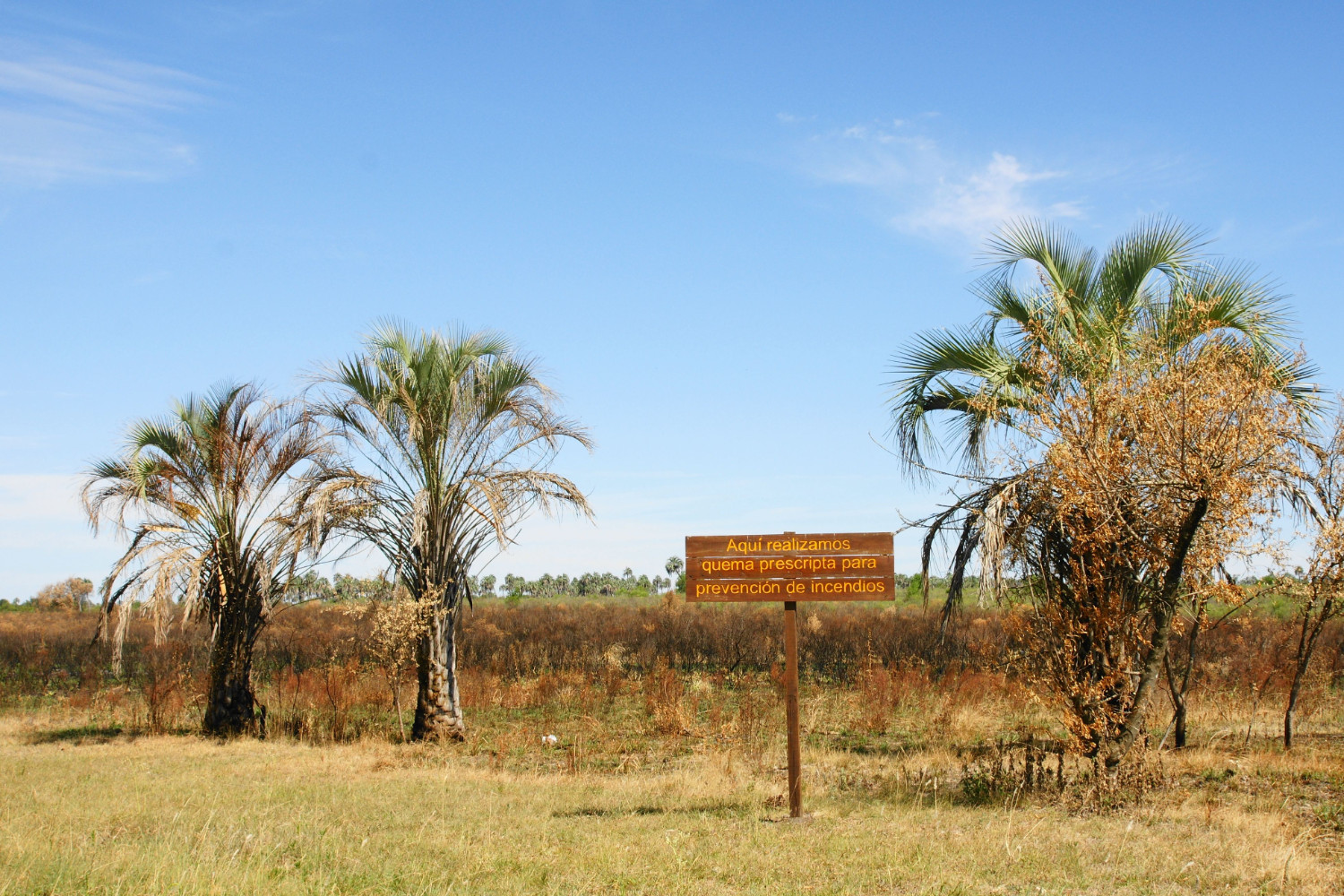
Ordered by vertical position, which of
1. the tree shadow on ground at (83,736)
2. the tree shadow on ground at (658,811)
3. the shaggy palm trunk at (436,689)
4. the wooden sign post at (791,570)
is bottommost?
the tree shadow on ground at (83,736)

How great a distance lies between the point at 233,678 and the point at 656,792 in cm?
944

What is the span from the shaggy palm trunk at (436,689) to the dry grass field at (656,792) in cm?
42

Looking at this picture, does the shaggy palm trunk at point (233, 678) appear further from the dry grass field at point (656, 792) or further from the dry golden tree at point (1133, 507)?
the dry golden tree at point (1133, 507)

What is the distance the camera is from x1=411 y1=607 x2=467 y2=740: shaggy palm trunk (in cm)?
1559

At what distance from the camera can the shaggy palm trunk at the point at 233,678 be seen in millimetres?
16812

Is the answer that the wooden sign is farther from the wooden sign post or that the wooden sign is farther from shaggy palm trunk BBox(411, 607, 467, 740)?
shaggy palm trunk BBox(411, 607, 467, 740)

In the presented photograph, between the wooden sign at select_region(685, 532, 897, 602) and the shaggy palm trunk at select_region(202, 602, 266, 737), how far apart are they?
10.4 metres

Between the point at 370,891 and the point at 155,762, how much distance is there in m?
8.96

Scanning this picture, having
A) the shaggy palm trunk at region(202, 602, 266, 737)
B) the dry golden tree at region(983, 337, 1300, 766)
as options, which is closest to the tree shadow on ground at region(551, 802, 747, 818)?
the dry golden tree at region(983, 337, 1300, 766)

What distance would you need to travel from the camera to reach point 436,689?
51.4 ft

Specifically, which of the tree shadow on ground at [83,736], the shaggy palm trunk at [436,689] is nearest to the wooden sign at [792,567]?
the shaggy palm trunk at [436,689]

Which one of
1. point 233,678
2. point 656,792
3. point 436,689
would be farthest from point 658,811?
point 233,678

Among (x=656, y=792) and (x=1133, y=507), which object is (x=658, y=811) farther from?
(x=1133, y=507)

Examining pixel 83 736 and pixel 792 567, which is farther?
pixel 83 736
